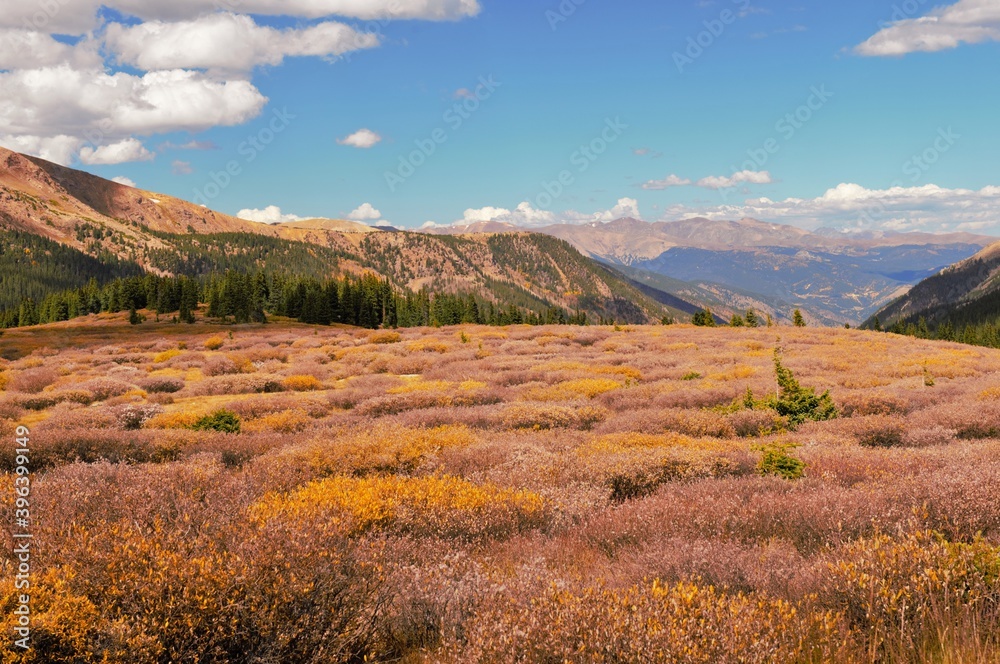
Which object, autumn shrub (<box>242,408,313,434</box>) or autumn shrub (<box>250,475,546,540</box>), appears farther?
autumn shrub (<box>242,408,313,434</box>)

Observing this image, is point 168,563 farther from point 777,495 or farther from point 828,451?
point 828,451

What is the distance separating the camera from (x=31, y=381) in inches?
914

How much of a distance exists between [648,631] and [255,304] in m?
108

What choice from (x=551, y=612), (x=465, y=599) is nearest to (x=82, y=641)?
(x=465, y=599)

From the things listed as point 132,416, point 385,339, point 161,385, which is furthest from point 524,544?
point 385,339

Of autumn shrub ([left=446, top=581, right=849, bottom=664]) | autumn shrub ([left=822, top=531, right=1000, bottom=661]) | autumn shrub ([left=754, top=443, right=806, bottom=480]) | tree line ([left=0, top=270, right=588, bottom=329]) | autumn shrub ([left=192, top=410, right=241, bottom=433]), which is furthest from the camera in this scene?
tree line ([left=0, top=270, right=588, bottom=329])

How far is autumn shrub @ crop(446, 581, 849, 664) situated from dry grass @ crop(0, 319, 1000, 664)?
0.02 metres

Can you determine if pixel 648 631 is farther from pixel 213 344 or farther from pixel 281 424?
pixel 213 344

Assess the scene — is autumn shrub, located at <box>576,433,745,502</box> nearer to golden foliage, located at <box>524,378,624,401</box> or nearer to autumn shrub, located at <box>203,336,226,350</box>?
golden foliage, located at <box>524,378,624,401</box>

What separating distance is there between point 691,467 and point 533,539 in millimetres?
3662

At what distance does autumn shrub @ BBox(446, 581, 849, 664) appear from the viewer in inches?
131

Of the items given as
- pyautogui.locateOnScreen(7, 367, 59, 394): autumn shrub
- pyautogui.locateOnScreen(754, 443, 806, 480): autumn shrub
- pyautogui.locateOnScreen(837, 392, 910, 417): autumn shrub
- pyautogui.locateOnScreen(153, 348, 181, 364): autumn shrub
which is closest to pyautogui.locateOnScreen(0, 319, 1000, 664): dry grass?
pyautogui.locateOnScreen(754, 443, 806, 480): autumn shrub

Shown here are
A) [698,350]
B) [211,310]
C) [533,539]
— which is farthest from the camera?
[211,310]

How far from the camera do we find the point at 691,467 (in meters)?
8.66
